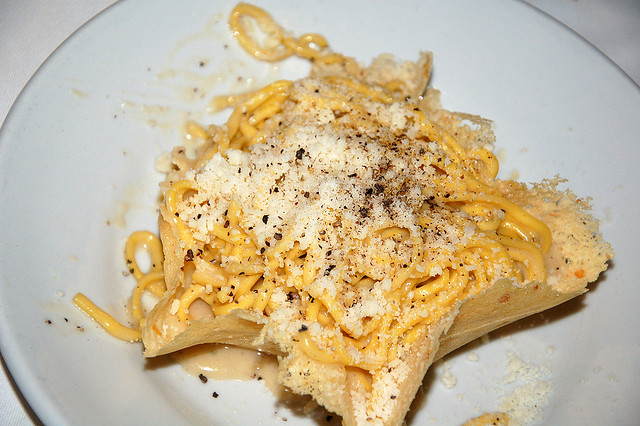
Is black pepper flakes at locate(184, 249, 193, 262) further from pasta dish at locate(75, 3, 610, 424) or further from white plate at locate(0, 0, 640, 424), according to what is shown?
white plate at locate(0, 0, 640, 424)

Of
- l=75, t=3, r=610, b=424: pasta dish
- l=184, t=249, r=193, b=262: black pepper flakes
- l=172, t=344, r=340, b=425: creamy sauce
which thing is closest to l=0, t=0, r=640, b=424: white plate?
l=172, t=344, r=340, b=425: creamy sauce

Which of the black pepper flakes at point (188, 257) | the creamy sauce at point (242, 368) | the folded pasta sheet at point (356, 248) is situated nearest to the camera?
the folded pasta sheet at point (356, 248)

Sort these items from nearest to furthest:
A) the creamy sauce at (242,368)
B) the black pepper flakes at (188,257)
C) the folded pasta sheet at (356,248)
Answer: the folded pasta sheet at (356,248), the black pepper flakes at (188,257), the creamy sauce at (242,368)

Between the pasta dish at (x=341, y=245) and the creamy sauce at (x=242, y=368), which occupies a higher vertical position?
the pasta dish at (x=341, y=245)

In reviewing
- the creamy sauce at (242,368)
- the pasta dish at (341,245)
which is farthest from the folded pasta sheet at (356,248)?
the creamy sauce at (242,368)

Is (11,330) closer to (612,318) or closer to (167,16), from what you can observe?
(167,16)

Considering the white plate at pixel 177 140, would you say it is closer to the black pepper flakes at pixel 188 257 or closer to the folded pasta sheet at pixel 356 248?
the folded pasta sheet at pixel 356 248

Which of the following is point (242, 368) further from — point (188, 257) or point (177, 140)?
point (177, 140)
